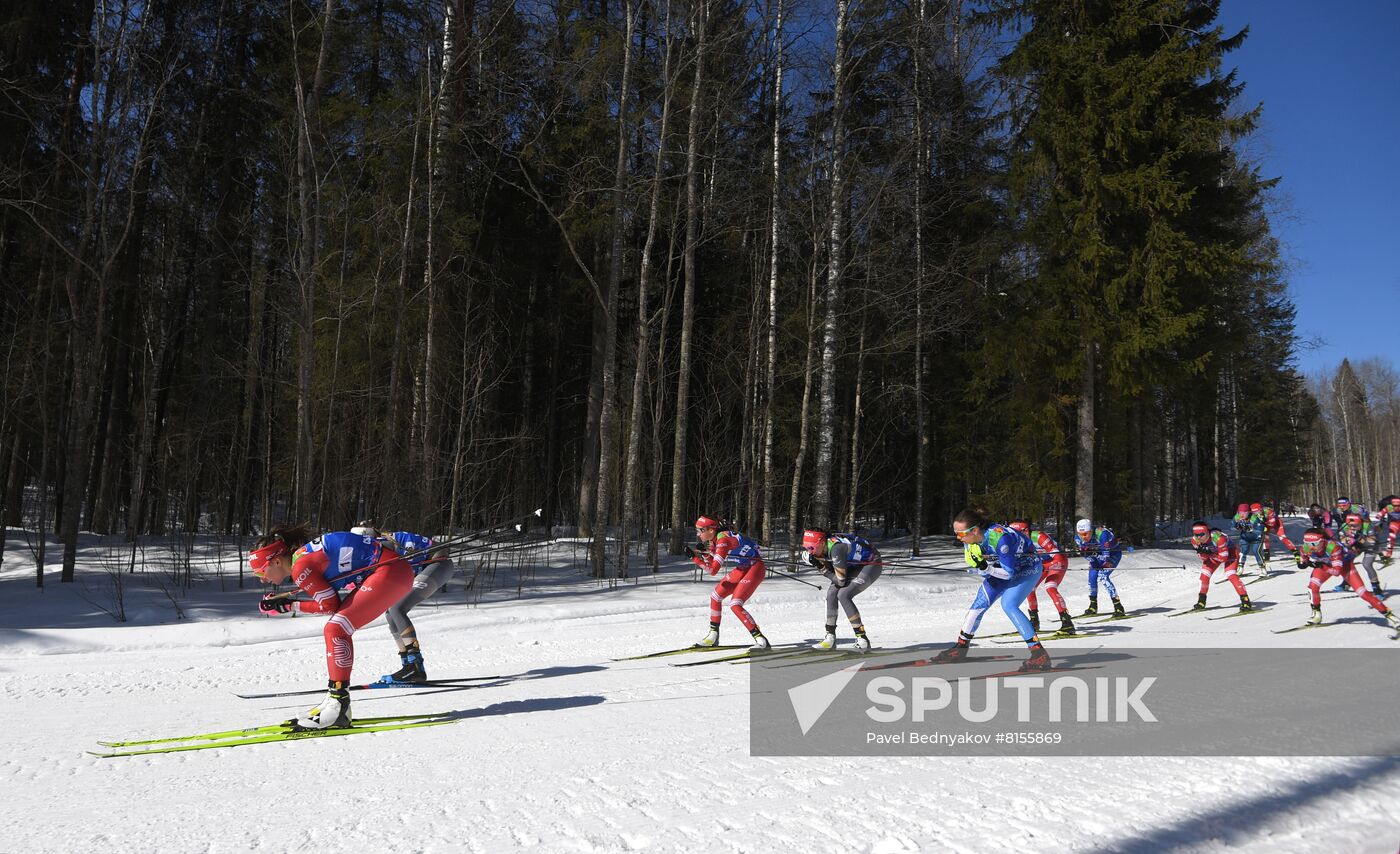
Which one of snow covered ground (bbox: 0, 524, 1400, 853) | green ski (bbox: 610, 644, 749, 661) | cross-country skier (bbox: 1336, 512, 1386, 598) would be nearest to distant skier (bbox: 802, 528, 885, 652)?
green ski (bbox: 610, 644, 749, 661)

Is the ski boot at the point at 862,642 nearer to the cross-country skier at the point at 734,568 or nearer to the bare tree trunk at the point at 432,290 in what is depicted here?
the cross-country skier at the point at 734,568

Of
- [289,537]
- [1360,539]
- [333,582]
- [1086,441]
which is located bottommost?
[333,582]

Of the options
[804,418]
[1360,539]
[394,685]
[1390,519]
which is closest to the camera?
[394,685]

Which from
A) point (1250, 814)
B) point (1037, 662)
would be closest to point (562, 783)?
point (1250, 814)

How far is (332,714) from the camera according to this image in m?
6.61

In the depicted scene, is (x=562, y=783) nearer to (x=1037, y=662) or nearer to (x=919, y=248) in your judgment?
(x=1037, y=662)

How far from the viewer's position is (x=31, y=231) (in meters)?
20.5

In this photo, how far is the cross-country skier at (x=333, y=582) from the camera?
6738 millimetres

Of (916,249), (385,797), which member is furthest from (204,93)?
(385,797)

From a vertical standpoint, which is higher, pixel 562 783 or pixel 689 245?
pixel 689 245

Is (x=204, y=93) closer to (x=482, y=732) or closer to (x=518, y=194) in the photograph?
(x=518, y=194)

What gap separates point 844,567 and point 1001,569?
2180mm

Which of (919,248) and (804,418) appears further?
(919,248)

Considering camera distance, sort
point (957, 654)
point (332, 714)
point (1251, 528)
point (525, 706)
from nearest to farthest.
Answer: point (332, 714) < point (525, 706) < point (957, 654) < point (1251, 528)
